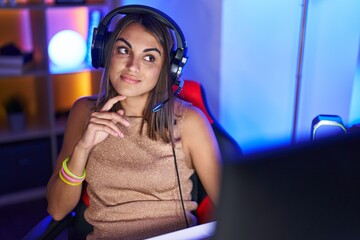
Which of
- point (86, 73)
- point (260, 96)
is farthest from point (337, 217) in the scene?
point (86, 73)

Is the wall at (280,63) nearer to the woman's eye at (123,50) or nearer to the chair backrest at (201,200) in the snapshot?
the chair backrest at (201,200)

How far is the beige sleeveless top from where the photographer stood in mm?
1264

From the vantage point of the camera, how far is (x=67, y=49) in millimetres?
2461

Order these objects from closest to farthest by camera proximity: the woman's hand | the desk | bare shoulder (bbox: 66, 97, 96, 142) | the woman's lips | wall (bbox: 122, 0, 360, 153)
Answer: the desk
the woman's hand
the woman's lips
bare shoulder (bbox: 66, 97, 96, 142)
wall (bbox: 122, 0, 360, 153)

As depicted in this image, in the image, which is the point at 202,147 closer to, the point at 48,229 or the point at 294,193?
the point at 48,229

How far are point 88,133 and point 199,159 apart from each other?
1.16ft

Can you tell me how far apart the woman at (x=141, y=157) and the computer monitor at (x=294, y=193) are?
801 mm

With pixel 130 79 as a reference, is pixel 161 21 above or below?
above

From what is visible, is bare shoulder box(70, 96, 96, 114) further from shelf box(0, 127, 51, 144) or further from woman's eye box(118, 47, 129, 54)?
shelf box(0, 127, 51, 144)

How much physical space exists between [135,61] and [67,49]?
1.32 m

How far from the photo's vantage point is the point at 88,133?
1181mm

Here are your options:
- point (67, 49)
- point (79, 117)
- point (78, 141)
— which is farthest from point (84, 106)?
point (67, 49)

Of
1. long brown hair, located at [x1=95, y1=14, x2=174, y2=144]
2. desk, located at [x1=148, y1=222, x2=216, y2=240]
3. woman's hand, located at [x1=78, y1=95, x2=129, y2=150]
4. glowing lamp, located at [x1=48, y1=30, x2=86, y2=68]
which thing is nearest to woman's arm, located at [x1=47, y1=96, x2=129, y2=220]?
woman's hand, located at [x1=78, y1=95, x2=129, y2=150]

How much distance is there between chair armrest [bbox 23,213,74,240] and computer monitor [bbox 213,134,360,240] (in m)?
0.91
